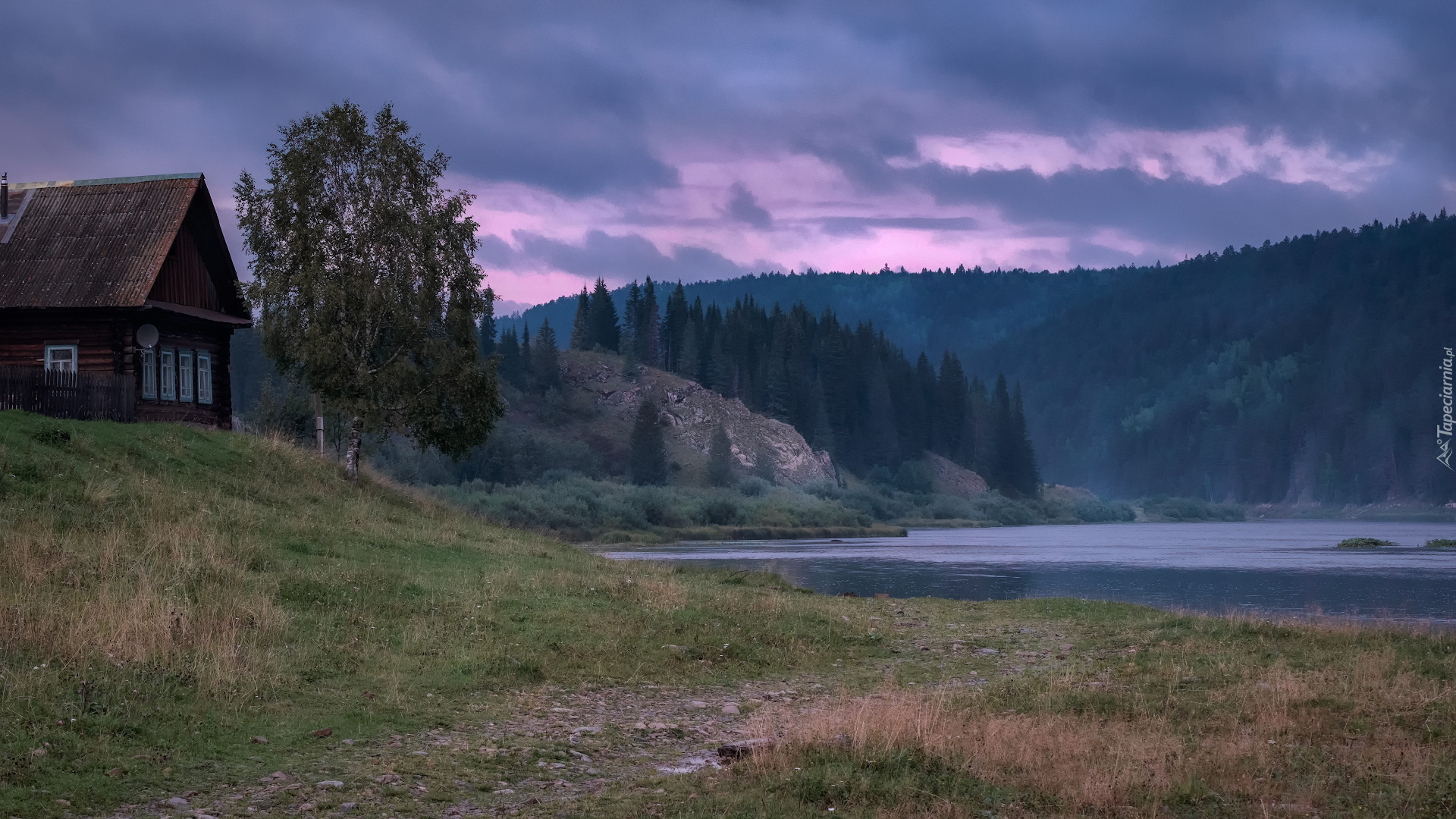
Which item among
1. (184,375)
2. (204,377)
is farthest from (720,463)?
(184,375)

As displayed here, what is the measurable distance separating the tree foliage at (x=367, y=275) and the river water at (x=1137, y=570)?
59.2 ft

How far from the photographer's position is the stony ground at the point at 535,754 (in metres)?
11.1

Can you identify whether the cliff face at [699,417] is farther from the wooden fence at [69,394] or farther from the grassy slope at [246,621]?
the grassy slope at [246,621]

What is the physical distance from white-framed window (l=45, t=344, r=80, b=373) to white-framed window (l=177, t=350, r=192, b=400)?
4.05m

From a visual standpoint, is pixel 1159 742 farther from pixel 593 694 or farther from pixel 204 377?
pixel 204 377

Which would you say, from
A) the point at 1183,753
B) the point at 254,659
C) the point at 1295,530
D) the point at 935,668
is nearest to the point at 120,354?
the point at 254,659

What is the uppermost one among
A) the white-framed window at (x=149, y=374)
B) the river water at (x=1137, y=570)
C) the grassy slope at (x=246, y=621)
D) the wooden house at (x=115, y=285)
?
the wooden house at (x=115, y=285)

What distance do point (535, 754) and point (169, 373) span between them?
3851 cm

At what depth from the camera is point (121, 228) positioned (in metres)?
44.6

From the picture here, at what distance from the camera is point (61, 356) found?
144ft

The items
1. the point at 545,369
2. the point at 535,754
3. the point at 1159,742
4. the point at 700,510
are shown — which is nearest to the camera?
the point at 535,754

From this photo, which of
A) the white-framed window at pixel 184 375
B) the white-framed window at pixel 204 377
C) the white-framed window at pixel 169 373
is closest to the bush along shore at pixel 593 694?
the white-framed window at pixel 169 373

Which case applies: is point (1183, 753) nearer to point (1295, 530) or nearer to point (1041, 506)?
point (1295, 530)

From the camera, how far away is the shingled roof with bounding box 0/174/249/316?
139 ft
